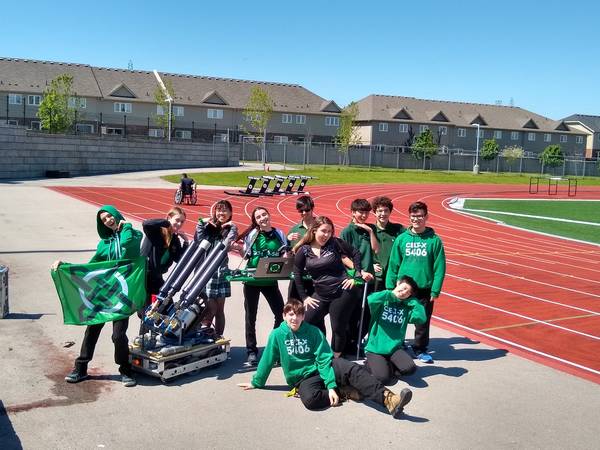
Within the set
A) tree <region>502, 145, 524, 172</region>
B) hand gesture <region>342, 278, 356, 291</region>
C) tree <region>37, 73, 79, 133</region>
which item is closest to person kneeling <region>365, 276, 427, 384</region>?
hand gesture <region>342, 278, 356, 291</region>

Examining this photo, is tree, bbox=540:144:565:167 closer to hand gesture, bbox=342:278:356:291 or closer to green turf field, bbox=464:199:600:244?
green turf field, bbox=464:199:600:244

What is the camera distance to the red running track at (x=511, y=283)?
27.8ft

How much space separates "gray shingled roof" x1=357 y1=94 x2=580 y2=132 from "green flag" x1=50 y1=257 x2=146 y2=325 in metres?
72.0

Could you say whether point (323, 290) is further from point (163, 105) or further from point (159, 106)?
point (159, 106)

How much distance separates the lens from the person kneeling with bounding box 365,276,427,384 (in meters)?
6.55

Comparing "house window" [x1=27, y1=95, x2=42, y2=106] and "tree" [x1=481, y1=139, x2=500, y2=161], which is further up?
"house window" [x1=27, y1=95, x2=42, y2=106]

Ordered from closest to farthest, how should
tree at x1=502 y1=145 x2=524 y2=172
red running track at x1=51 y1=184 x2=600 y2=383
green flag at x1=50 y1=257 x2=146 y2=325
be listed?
green flag at x1=50 y1=257 x2=146 y2=325 → red running track at x1=51 y1=184 x2=600 y2=383 → tree at x1=502 y1=145 x2=524 y2=172

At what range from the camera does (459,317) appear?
382 inches

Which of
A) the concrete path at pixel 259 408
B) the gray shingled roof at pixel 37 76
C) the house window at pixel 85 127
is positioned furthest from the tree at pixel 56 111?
the concrete path at pixel 259 408

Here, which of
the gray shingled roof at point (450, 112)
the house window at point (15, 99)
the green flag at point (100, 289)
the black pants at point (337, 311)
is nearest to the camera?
the green flag at point (100, 289)

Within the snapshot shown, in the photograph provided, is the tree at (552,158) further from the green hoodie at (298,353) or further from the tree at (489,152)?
the green hoodie at (298,353)

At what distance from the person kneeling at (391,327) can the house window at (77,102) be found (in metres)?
55.8

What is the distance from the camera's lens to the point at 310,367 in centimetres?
609

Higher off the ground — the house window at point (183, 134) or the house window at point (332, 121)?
the house window at point (332, 121)
